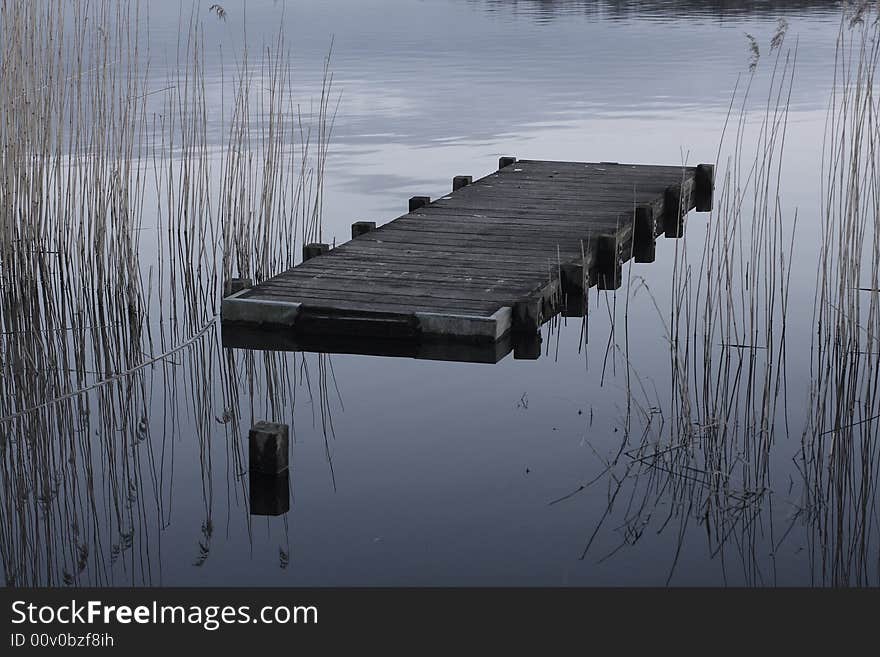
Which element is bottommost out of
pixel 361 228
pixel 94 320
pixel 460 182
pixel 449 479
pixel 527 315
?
pixel 449 479

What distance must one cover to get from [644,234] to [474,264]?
1238 mm

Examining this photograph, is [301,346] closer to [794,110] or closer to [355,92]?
[794,110]

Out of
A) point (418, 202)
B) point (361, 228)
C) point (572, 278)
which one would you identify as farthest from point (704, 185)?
point (572, 278)

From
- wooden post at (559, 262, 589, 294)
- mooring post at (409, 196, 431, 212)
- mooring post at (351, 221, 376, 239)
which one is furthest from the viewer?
mooring post at (409, 196, 431, 212)

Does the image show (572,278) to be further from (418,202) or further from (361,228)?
(418,202)

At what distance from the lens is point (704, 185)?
7.58 metres

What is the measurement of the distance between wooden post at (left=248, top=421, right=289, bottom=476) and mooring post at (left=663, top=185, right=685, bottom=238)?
3520mm

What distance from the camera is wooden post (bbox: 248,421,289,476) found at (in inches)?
145

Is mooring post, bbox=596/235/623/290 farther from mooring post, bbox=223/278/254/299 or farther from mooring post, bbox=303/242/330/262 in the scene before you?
mooring post, bbox=223/278/254/299

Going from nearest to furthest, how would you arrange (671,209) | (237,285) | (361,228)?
(237,285), (361,228), (671,209)

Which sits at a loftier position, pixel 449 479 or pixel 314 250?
pixel 314 250

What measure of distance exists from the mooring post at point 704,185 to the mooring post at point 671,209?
1.61 ft

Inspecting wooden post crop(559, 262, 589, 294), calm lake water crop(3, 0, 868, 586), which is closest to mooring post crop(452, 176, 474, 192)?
calm lake water crop(3, 0, 868, 586)

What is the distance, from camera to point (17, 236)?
17.9ft
